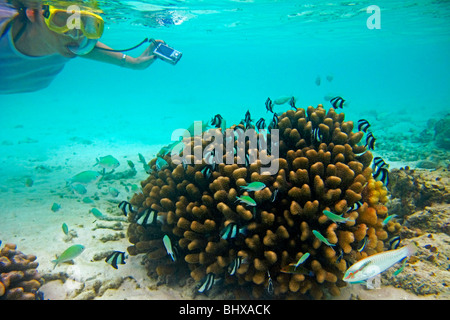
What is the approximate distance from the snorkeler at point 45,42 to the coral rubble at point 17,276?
4.07 metres

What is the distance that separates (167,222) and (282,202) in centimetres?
187

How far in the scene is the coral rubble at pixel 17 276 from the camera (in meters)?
3.38

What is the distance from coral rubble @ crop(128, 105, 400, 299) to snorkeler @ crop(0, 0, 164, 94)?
3484 mm

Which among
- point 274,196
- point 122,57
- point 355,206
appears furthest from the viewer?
point 122,57

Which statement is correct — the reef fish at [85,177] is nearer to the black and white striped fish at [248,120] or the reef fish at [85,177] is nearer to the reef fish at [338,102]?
the black and white striped fish at [248,120]

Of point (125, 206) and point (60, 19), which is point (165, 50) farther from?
point (125, 206)

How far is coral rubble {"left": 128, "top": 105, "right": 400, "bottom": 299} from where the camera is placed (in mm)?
3178

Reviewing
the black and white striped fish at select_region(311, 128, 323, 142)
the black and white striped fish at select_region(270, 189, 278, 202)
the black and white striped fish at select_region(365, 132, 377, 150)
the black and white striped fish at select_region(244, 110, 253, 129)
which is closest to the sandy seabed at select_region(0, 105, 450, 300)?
the black and white striped fish at select_region(270, 189, 278, 202)

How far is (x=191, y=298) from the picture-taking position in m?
3.70

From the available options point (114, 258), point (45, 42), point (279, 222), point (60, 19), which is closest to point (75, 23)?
point (60, 19)

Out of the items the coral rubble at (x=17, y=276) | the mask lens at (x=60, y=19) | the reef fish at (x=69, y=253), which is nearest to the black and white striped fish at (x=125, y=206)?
the reef fish at (x=69, y=253)

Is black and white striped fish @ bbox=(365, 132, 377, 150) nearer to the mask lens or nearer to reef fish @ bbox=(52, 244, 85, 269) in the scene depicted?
reef fish @ bbox=(52, 244, 85, 269)

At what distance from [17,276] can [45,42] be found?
15.2ft

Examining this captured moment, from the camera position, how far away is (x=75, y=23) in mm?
4641
